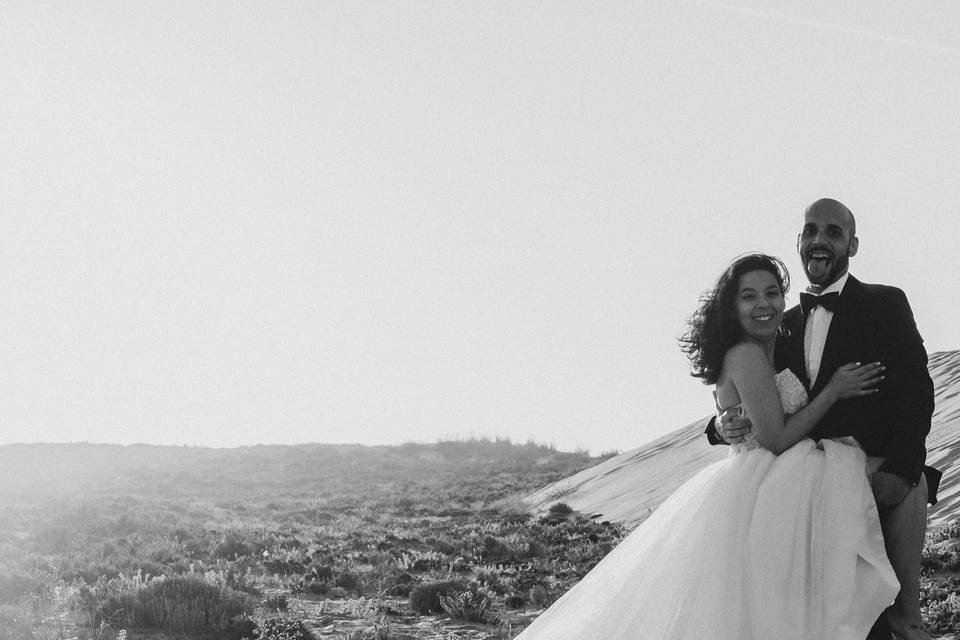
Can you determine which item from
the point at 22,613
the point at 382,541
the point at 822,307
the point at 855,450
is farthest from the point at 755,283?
the point at 382,541

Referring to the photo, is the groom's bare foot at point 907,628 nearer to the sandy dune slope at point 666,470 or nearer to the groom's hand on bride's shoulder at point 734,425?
the groom's hand on bride's shoulder at point 734,425

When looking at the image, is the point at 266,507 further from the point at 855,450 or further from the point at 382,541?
the point at 855,450

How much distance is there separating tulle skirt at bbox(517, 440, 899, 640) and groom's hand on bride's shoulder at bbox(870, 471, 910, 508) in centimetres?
6

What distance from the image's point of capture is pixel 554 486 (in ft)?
76.5

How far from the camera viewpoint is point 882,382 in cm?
436

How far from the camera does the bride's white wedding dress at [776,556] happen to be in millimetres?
4152

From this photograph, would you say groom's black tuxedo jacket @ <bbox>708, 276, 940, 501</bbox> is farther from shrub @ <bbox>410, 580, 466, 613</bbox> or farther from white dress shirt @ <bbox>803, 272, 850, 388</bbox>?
shrub @ <bbox>410, 580, 466, 613</bbox>

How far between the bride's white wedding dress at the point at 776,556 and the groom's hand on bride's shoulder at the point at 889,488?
0.05 metres

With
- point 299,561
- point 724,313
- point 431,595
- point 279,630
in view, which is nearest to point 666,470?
point 299,561

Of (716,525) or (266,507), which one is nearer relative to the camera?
(716,525)

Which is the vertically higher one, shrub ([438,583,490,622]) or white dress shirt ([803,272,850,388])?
white dress shirt ([803,272,850,388])

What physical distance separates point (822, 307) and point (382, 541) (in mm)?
12869

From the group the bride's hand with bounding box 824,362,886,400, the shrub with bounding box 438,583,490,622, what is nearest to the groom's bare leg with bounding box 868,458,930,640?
the bride's hand with bounding box 824,362,886,400

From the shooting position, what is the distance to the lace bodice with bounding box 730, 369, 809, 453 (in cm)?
450
